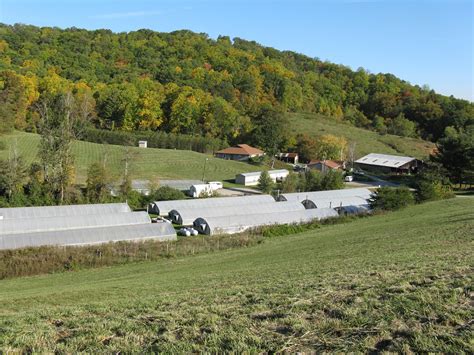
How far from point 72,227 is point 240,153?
4954 centimetres

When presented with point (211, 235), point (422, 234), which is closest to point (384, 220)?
point (422, 234)

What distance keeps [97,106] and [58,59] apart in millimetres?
24530

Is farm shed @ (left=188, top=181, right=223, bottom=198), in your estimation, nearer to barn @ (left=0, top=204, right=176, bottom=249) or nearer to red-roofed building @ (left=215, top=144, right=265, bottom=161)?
barn @ (left=0, top=204, right=176, bottom=249)

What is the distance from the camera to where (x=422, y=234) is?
2169 cm

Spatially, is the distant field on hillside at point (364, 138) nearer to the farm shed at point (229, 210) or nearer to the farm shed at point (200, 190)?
the farm shed at point (200, 190)

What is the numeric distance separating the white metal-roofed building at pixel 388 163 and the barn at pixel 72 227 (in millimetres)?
51292

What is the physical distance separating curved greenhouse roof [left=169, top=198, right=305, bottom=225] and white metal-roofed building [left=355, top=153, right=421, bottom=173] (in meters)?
38.6

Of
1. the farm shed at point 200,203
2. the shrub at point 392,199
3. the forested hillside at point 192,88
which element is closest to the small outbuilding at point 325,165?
the forested hillside at point 192,88

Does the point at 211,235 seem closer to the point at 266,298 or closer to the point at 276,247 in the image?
the point at 276,247

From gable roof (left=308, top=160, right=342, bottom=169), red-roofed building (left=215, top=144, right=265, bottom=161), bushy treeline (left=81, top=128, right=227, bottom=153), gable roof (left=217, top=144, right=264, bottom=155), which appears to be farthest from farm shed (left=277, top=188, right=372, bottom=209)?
bushy treeline (left=81, top=128, right=227, bottom=153)

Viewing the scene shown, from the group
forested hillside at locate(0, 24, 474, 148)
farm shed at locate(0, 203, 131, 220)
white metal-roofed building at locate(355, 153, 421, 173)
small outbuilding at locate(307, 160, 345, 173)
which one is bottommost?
farm shed at locate(0, 203, 131, 220)

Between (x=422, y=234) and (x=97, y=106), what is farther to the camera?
(x=97, y=106)

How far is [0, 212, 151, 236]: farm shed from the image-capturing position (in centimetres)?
3019

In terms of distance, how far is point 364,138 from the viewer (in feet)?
333
